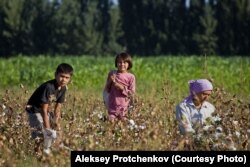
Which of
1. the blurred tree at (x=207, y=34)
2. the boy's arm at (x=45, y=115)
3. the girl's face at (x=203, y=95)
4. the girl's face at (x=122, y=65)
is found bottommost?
the boy's arm at (x=45, y=115)

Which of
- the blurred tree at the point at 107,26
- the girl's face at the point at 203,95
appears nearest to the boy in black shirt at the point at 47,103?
the girl's face at the point at 203,95

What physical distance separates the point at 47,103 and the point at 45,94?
10 centimetres

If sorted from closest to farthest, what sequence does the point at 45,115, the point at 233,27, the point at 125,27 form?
the point at 45,115
the point at 233,27
the point at 125,27

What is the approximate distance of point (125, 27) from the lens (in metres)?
74.8

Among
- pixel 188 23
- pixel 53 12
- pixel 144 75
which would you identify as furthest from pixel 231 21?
pixel 144 75

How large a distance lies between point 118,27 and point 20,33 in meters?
12.8

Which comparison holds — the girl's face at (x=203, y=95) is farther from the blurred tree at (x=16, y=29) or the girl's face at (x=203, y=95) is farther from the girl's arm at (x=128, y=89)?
the blurred tree at (x=16, y=29)

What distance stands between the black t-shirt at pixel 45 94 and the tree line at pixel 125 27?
5506cm

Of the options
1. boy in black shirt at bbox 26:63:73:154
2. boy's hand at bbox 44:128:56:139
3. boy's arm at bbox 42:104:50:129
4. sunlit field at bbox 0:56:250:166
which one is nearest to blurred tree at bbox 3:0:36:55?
sunlit field at bbox 0:56:250:166

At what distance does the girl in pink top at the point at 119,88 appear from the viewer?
7647 millimetres

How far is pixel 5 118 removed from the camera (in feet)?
23.2

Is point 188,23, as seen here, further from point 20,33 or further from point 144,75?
point 144,75

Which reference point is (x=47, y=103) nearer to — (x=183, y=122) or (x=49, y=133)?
(x=49, y=133)

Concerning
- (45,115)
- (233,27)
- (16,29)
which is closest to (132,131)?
(45,115)
